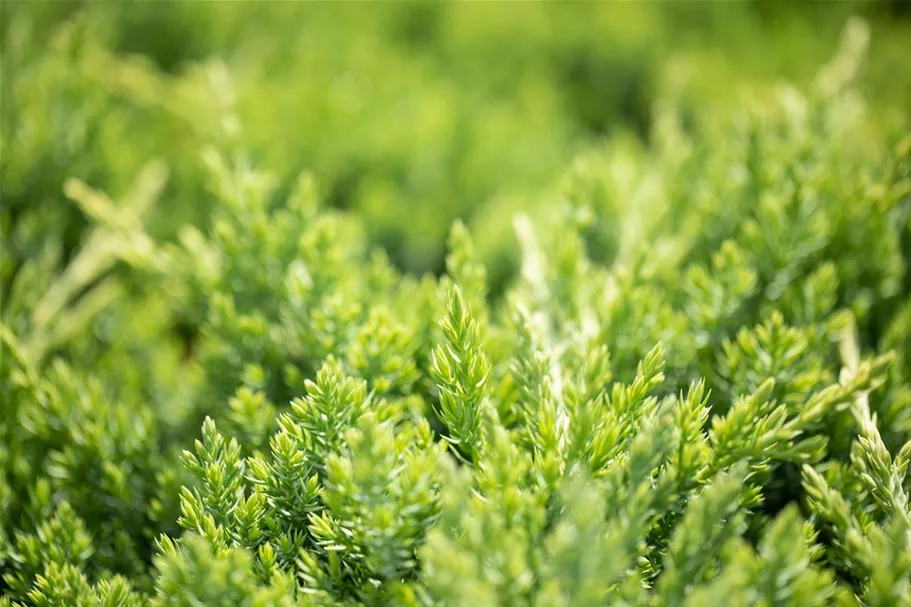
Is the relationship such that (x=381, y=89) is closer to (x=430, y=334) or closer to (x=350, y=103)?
(x=350, y=103)

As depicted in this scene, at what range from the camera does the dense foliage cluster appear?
2.19ft

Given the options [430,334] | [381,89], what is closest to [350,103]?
[381,89]

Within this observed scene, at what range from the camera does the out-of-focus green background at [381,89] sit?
1287 millimetres

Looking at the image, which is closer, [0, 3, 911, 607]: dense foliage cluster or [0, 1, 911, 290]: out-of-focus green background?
[0, 3, 911, 607]: dense foliage cluster

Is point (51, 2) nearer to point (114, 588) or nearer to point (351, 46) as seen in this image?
point (351, 46)

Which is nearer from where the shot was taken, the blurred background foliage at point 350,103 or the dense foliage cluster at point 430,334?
the dense foliage cluster at point 430,334

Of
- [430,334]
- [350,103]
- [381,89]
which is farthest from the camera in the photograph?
[381,89]

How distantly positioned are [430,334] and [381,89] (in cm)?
87

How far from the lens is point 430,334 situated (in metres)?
0.92

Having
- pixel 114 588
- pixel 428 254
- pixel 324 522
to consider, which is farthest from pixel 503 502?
pixel 428 254

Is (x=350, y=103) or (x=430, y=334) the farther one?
(x=350, y=103)

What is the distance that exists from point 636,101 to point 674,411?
134 centimetres

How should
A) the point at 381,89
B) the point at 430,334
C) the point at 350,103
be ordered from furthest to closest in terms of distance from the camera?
the point at 381,89 → the point at 350,103 → the point at 430,334

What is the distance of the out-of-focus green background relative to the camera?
4.22ft
